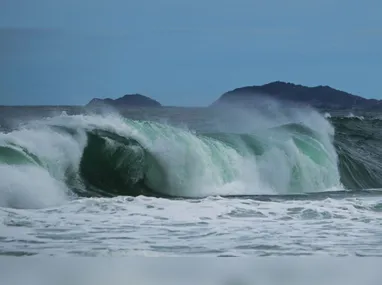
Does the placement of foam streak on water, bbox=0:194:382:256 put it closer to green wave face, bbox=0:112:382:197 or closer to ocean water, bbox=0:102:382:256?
ocean water, bbox=0:102:382:256

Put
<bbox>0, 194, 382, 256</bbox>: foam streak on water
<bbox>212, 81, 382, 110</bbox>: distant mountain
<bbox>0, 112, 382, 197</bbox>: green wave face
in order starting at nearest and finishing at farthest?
1. <bbox>0, 194, 382, 256</bbox>: foam streak on water
2. <bbox>0, 112, 382, 197</bbox>: green wave face
3. <bbox>212, 81, 382, 110</bbox>: distant mountain

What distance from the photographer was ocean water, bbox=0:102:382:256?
5336mm

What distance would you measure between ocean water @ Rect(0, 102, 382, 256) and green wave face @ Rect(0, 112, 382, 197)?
0.8 inches

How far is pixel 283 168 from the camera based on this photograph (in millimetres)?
11266

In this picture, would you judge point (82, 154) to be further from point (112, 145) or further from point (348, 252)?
point (348, 252)

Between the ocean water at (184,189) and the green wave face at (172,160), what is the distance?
0.07 feet

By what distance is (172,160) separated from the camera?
397 inches

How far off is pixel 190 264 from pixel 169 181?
5212mm

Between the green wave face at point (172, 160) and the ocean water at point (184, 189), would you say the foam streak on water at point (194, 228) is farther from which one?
Result: the green wave face at point (172, 160)

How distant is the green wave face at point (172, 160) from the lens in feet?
29.8

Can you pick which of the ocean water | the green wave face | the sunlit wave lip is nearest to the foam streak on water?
the ocean water

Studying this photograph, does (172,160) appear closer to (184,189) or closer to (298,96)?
(184,189)

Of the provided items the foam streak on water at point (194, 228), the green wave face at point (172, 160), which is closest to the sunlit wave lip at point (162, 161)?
the green wave face at point (172, 160)

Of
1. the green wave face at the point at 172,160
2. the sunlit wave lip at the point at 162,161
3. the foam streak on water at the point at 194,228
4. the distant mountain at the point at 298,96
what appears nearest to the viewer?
the foam streak on water at the point at 194,228
